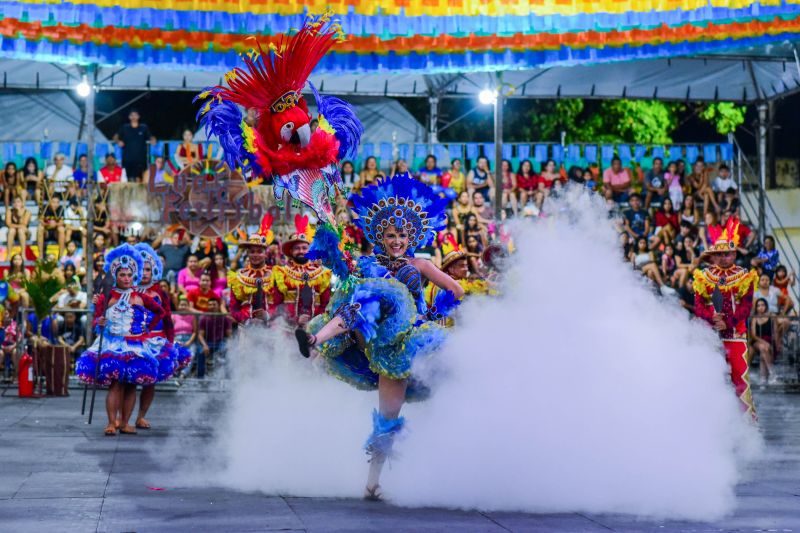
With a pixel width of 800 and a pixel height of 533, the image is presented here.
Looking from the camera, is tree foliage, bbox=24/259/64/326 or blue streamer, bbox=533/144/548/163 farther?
blue streamer, bbox=533/144/548/163

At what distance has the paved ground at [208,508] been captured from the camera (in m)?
5.96

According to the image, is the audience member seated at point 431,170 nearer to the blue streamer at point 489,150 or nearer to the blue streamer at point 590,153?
the blue streamer at point 489,150

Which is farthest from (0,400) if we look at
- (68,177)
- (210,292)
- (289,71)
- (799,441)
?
(799,441)

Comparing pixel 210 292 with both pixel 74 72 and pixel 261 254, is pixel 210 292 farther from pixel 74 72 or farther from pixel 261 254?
pixel 74 72

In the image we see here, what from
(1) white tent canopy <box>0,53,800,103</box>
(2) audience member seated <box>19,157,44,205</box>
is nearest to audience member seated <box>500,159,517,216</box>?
(1) white tent canopy <box>0,53,800,103</box>

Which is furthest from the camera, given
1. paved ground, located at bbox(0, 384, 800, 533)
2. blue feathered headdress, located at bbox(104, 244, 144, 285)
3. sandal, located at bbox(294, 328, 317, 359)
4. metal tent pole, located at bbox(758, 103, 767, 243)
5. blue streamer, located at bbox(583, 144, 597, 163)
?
blue streamer, located at bbox(583, 144, 597, 163)

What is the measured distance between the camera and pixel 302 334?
6242mm

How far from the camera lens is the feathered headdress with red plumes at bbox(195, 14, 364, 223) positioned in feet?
24.6

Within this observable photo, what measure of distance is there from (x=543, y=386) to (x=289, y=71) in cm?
261

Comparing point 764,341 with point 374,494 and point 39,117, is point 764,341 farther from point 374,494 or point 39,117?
point 39,117

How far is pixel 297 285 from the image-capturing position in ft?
41.3

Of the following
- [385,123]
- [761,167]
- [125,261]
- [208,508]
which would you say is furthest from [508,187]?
[208,508]

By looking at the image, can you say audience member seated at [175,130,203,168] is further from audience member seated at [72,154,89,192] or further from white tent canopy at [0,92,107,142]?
white tent canopy at [0,92,107,142]

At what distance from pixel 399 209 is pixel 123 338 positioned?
4.14m
